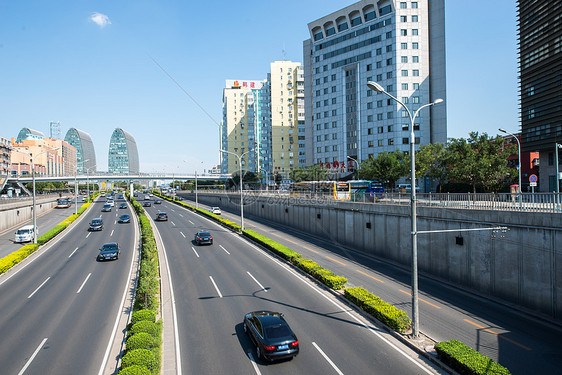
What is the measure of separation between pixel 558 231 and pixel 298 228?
34888 mm

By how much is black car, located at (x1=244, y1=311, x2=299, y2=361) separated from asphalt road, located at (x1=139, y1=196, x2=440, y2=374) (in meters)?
0.49

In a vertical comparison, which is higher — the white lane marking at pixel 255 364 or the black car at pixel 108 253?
the black car at pixel 108 253

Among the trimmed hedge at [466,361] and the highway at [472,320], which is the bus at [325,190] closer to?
the highway at [472,320]

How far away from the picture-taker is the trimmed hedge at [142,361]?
37.4ft

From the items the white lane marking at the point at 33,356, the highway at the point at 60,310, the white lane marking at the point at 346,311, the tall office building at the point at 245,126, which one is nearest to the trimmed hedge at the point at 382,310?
the white lane marking at the point at 346,311

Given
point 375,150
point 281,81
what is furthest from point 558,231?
point 281,81

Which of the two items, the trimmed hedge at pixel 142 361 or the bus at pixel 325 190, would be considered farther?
the bus at pixel 325 190

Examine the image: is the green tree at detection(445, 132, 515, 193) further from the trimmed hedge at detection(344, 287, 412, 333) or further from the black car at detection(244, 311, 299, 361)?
the black car at detection(244, 311, 299, 361)

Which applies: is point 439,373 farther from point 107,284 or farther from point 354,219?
point 354,219

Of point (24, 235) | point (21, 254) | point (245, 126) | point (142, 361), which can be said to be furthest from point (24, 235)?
point (245, 126)

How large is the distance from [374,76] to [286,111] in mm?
60217

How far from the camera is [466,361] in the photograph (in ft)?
39.2

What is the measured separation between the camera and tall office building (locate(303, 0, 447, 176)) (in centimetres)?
7981

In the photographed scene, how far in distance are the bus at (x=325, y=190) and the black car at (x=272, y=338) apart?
2806cm
